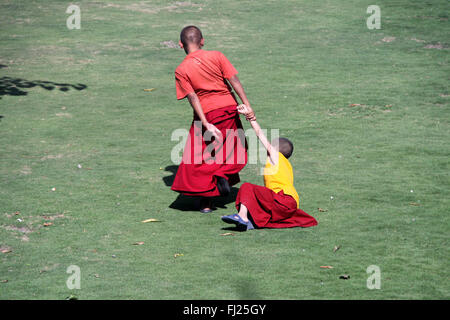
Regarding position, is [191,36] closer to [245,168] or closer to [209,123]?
[209,123]

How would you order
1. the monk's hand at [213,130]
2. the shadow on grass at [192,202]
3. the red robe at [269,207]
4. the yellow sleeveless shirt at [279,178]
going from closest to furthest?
the red robe at [269,207] < the yellow sleeveless shirt at [279,178] < the monk's hand at [213,130] < the shadow on grass at [192,202]

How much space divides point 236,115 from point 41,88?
7.32 m

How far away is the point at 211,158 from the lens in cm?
740

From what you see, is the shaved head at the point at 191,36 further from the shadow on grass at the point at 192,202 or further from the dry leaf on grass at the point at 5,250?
the dry leaf on grass at the point at 5,250

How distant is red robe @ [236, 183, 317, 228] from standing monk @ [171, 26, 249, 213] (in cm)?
51

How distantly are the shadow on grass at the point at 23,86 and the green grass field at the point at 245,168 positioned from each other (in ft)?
0.21

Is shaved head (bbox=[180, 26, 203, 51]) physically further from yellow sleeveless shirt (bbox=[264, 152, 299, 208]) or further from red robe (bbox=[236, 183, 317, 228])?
red robe (bbox=[236, 183, 317, 228])

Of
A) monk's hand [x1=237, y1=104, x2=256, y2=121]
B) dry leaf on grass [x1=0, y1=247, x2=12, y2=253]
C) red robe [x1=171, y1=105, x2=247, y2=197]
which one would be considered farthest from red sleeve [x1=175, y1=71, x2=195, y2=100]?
dry leaf on grass [x1=0, y1=247, x2=12, y2=253]

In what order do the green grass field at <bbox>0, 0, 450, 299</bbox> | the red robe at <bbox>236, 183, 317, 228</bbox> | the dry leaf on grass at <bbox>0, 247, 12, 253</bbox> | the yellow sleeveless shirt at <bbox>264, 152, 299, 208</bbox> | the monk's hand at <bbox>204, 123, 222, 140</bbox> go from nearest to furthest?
1. the green grass field at <bbox>0, 0, 450, 299</bbox>
2. the dry leaf on grass at <bbox>0, 247, 12, 253</bbox>
3. the red robe at <bbox>236, 183, 317, 228</bbox>
4. the yellow sleeveless shirt at <bbox>264, 152, 299, 208</bbox>
5. the monk's hand at <bbox>204, 123, 222, 140</bbox>

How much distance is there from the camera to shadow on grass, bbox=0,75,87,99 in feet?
43.1

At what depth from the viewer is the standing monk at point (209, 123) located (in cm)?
729

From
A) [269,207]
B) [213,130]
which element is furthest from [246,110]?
[269,207]

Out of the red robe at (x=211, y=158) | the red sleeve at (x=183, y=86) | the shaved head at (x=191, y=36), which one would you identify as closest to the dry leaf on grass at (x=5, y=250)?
the red robe at (x=211, y=158)

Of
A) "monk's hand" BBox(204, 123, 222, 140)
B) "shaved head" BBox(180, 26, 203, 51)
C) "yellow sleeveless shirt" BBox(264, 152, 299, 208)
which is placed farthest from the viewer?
"shaved head" BBox(180, 26, 203, 51)
